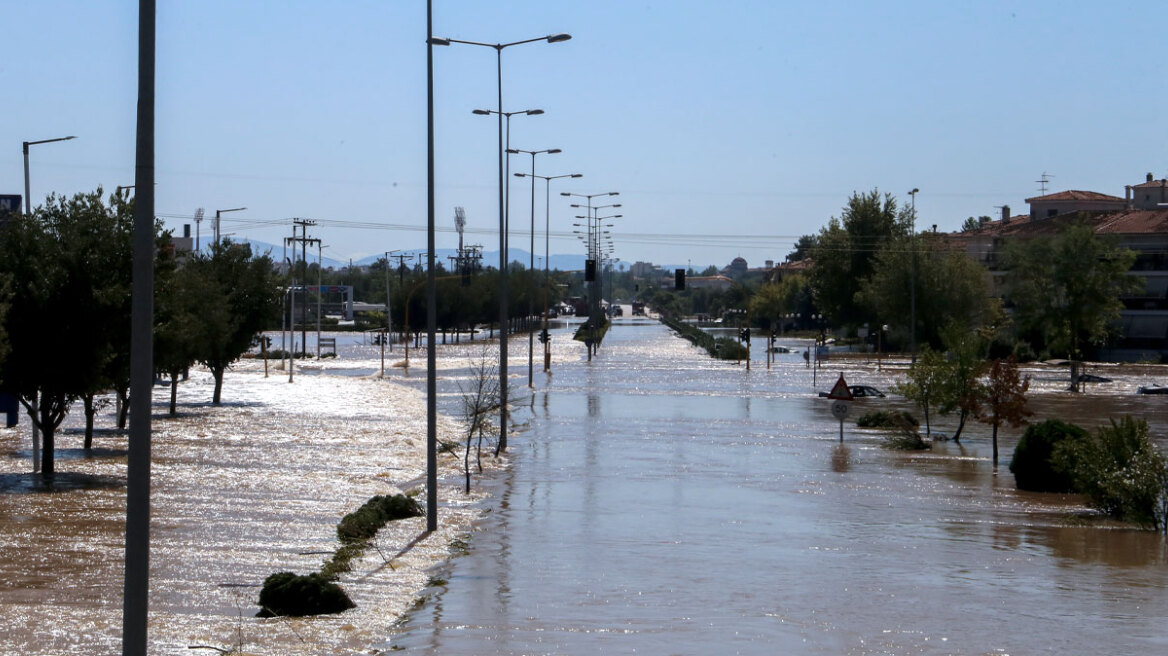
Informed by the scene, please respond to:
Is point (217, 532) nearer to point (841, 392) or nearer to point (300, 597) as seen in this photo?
point (300, 597)

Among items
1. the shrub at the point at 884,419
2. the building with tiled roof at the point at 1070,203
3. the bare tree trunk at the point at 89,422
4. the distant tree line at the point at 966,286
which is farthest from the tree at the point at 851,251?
the bare tree trunk at the point at 89,422

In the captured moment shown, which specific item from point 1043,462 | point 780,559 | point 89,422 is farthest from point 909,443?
point 89,422

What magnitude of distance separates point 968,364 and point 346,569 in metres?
26.5

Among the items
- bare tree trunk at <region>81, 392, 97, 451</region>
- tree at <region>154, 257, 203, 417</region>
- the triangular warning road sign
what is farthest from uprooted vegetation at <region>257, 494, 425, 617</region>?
the triangular warning road sign

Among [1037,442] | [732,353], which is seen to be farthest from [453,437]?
[732,353]

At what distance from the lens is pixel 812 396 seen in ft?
196

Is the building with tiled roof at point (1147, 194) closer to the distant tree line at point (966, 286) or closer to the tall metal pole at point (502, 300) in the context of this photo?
the distant tree line at point (966, 286)

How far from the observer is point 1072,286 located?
256ft

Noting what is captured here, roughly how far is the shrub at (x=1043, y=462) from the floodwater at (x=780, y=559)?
0.68 m

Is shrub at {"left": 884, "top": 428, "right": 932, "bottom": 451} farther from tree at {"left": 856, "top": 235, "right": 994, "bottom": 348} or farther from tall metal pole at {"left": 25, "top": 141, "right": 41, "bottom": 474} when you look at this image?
tree at {"left": 856, "top": 235, "right": 994, "bottom": 348}

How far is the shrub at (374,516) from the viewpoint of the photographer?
20000 millimetres

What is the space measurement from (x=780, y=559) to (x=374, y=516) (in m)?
7.01

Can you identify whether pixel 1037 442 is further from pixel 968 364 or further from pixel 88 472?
pixel 88 472

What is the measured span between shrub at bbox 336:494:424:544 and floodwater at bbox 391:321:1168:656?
57.8 inches
